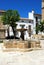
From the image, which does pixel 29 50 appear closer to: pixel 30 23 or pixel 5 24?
pixel 5 24

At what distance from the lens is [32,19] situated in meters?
61.5

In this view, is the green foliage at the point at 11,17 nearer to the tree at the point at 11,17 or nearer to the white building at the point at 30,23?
the tree at the point at 11,17

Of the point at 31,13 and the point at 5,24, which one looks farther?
the point at 31,13

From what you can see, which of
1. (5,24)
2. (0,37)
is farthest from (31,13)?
(0,37)

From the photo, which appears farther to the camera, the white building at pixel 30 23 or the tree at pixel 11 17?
the white building at pixel 30 23

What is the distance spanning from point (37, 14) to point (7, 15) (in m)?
29.0

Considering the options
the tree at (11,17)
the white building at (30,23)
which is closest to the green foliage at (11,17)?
the tree at (11,17)

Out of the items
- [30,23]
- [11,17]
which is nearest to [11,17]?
[11,17]

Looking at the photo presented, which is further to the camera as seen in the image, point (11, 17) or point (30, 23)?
point (30, 23)

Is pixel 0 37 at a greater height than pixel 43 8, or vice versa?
pixel 43 8

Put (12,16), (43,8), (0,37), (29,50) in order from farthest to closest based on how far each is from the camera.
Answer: (43,8) < (12,16) < (0,37) < (29,50)

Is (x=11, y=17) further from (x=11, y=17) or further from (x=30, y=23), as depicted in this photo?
(x=30, y=23)

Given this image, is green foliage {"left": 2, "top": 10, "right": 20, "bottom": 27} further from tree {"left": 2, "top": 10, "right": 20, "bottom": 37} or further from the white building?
the white building

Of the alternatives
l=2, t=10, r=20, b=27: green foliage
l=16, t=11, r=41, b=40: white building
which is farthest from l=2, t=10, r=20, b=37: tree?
l=16, t=11, r=41, b=40: white building
